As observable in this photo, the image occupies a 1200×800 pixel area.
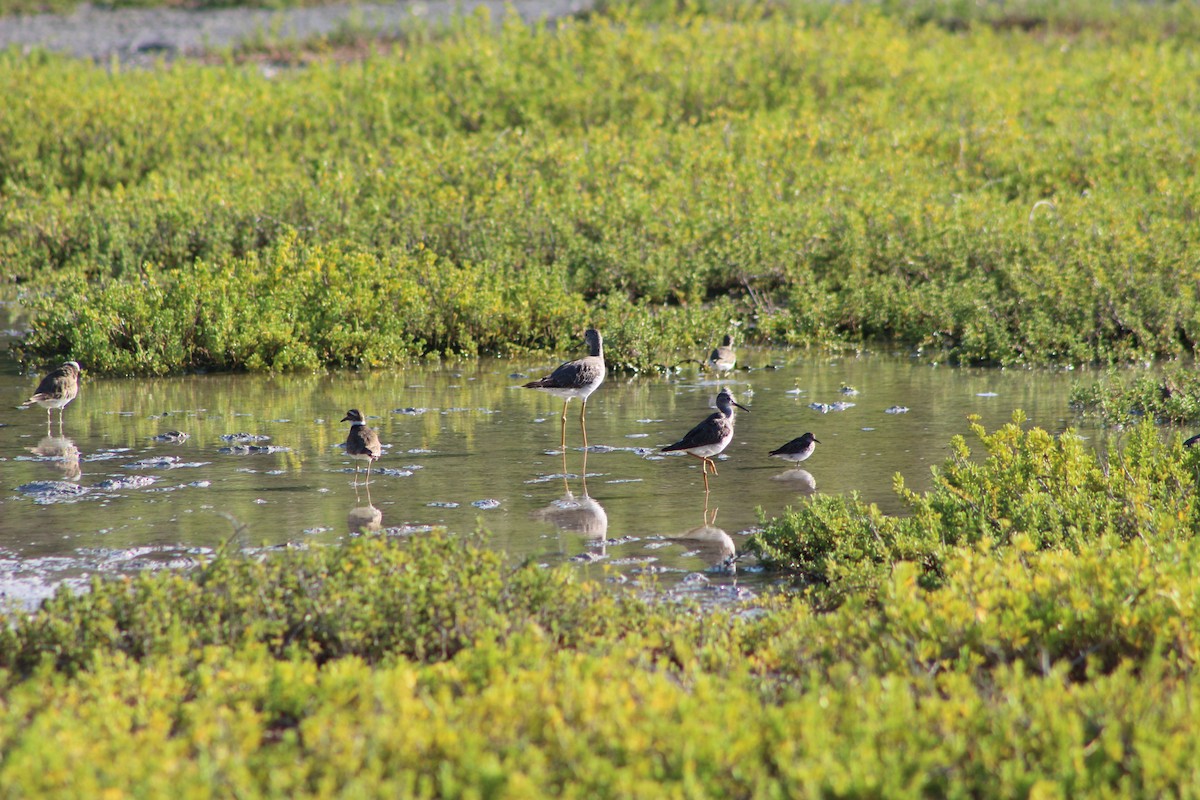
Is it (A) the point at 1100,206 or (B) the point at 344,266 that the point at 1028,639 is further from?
(A) the point at 1100,206

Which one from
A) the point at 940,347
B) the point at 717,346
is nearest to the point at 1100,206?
the point at 940,347

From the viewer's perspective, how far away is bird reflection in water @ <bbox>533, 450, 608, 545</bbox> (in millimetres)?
8680

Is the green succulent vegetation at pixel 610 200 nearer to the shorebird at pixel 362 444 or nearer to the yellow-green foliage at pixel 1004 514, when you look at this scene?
the shorebird at pixel 362 444

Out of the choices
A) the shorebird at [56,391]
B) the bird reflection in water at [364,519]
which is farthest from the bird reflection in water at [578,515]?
the shorebird at [56,391]

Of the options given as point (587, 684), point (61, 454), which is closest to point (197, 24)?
point (61, 454)

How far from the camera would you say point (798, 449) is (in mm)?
10203

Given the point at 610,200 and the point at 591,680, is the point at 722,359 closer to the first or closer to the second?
the point at 610,200

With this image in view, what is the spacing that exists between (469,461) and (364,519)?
5.65 feet

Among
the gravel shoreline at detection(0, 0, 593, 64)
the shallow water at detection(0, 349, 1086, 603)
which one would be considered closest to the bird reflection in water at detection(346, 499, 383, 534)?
the shallow water at detection(0, 349, 1086, 603)

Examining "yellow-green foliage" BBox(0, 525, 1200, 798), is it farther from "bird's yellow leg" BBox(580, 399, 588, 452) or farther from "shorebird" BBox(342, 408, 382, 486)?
"bird's yellow leg" BBox(580, 399, 588, 452)

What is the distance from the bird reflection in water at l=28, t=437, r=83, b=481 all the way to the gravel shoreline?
21.2m

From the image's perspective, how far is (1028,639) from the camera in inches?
232

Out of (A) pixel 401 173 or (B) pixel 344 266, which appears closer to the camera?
(B) pixel 344 266

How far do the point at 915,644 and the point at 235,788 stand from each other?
266cm
